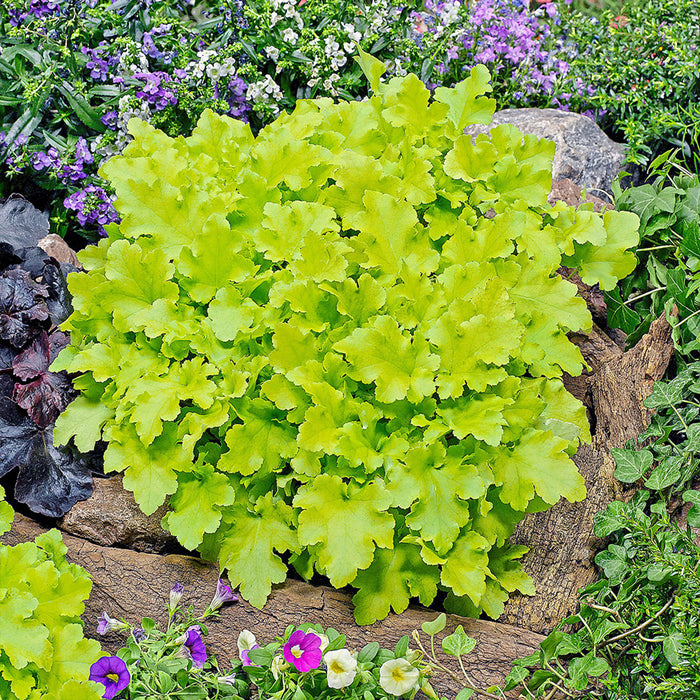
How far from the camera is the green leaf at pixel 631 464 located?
2.09m

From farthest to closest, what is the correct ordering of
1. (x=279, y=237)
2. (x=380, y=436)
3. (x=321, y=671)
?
(x=279, y=237), (x=380, y=436), (x=321, y=671)

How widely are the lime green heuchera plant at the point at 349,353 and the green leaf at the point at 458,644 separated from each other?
0.09 m

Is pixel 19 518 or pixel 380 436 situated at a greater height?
pixel 380 436

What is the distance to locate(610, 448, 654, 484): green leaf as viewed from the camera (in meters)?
2.09

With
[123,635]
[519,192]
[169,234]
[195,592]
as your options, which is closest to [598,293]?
[519,192]

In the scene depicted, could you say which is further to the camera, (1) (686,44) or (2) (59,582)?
(1) (686,44)

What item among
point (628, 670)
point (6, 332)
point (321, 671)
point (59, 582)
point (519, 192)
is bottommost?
point (628, 670)

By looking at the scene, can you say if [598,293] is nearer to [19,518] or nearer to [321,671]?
[321,671]

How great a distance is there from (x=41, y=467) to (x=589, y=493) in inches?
66.9

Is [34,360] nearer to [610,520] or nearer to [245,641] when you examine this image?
[245,641]

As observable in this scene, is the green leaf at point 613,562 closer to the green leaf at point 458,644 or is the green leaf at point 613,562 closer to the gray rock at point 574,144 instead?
the green leaf at point 458,644

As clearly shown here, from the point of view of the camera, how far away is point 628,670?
192 centimetres

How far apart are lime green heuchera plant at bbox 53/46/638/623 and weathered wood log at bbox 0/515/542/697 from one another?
80mm

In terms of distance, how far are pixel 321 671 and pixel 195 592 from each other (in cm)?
49
